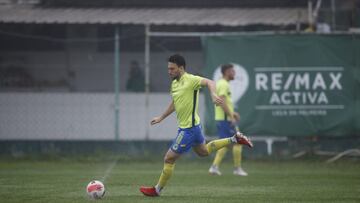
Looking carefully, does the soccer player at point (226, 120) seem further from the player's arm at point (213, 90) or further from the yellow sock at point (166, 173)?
the player's arm at point (213, 90)

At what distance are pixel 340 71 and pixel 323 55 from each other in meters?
0.62

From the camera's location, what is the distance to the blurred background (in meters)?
20.8

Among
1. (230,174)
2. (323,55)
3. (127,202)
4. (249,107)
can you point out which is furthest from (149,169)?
(127,202)

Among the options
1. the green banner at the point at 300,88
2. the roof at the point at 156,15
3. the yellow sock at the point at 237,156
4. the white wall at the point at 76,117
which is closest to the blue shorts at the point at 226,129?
the yellow sock at the point at 237,156

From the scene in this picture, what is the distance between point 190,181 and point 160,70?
24.4ft

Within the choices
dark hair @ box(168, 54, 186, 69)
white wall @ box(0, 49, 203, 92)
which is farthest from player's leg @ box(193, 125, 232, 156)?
white wall @ box(0, 49, 203, 92)

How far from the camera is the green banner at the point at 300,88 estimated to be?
20.8 metres

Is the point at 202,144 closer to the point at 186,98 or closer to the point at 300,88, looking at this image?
the point at 186,98

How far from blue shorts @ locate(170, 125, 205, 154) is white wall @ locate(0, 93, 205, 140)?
8689 millimetres

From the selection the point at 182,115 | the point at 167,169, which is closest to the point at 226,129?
the point at 182,115

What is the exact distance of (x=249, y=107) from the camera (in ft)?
68.3

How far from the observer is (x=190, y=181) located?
15461 mm

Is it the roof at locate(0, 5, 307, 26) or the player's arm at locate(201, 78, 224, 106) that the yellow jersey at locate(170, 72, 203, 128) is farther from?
the roof at locate(0, 5, 307, 26)

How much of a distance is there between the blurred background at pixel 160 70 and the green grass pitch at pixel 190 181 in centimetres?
102
